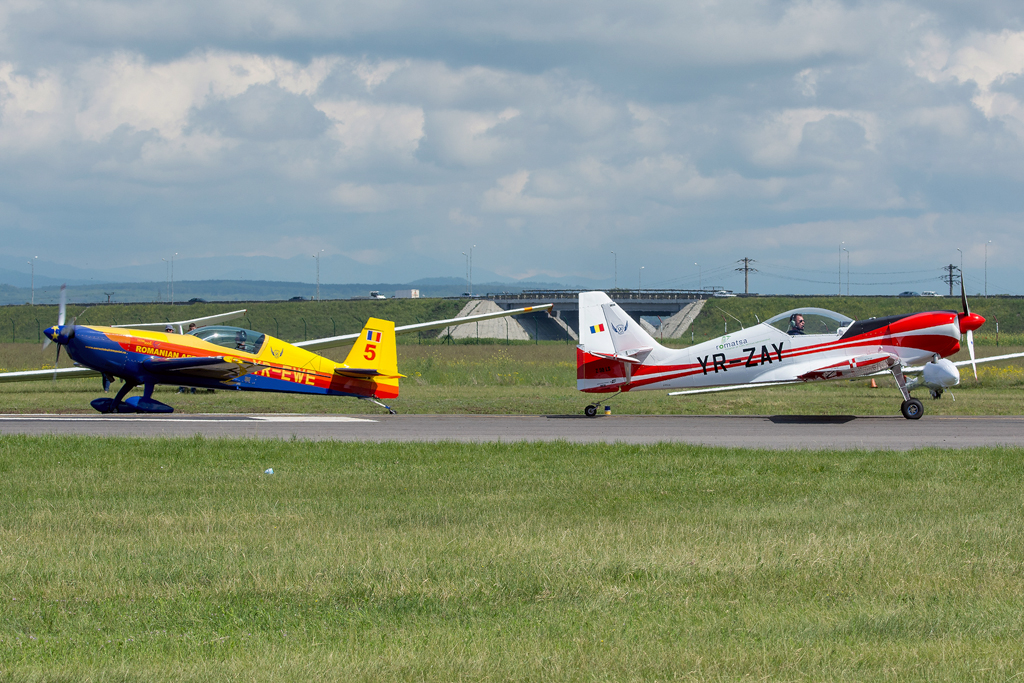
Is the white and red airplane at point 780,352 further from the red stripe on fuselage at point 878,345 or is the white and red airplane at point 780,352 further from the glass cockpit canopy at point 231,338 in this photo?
the glass cockpit canopy at point 231,338

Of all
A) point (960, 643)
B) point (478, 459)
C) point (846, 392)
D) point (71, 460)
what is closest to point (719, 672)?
point (960, 643)

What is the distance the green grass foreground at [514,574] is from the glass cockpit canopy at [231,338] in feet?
30.2

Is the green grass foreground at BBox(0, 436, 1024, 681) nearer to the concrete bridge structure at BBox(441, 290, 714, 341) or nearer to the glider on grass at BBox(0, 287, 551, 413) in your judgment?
the glider on grass at BBox(0, 287, 551, 413)

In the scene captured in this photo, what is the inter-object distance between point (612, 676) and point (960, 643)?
1.99 metres

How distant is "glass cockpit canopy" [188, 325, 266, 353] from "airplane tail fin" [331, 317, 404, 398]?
201 centimetres

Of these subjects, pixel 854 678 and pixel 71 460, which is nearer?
pixel 854 678

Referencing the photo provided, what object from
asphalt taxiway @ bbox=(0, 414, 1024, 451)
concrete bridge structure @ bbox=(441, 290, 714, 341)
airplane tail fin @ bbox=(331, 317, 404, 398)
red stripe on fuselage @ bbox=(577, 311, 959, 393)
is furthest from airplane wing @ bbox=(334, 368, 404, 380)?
concrete bridge structure @ bbox=(441, 290, 714, 341)

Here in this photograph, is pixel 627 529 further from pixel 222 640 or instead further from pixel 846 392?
pixel 846 392

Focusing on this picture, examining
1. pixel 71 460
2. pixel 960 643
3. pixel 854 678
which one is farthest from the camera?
pixel 71 460

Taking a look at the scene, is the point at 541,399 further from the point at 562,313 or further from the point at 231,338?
the point at 562,313

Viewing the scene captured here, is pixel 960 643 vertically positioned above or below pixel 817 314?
below

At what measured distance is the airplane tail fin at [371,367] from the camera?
69.7ft

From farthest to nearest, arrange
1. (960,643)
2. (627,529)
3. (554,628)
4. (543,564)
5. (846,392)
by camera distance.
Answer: (846,392)
(627,529)
(543,564)
(554,628)
(960,643)

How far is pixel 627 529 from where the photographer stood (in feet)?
25.8
